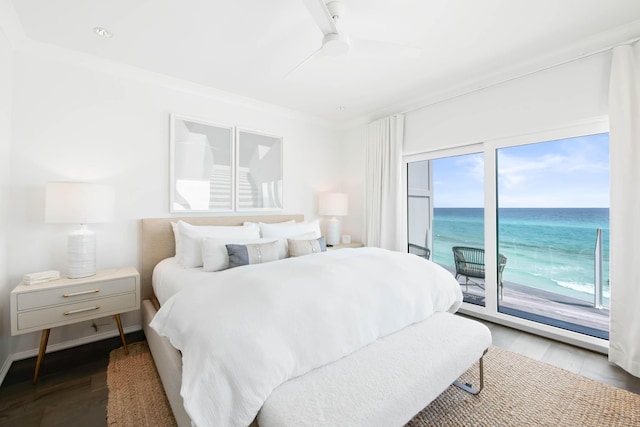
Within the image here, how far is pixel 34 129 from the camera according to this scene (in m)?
2.30

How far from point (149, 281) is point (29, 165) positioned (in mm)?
1385

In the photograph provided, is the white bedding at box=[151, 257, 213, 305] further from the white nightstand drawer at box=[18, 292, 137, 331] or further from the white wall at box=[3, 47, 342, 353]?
the white wall at box=[3, 47, 342, 353]

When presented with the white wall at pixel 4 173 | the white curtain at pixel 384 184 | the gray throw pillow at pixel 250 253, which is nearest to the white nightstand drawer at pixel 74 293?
the white wall at pixel 4 173

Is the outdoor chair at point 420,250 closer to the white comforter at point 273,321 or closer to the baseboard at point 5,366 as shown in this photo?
the white comforter at point 273,321

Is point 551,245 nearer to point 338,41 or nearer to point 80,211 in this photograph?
point 338,41

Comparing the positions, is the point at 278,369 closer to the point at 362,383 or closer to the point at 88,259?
the point at 362,383

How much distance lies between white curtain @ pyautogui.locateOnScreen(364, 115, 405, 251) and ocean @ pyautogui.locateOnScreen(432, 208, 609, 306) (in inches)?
36.2

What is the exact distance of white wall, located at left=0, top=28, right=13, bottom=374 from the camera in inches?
79.6

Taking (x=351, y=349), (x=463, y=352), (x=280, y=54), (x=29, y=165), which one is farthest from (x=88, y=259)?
Result: (x=463, y=352)

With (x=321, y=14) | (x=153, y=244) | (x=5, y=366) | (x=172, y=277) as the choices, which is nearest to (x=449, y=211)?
(x=321, y=14)

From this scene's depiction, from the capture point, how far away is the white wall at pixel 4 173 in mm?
2021

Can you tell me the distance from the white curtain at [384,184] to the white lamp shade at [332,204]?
377mm

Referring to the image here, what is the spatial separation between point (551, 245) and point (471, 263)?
774 mm

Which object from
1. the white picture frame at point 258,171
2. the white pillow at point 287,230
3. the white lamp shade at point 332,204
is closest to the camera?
the white pillow at point 287,230
